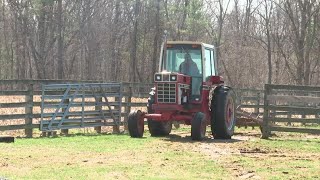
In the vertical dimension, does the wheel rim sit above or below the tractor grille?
below

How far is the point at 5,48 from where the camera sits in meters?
50.0

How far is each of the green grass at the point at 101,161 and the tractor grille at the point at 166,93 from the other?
4.68 ft

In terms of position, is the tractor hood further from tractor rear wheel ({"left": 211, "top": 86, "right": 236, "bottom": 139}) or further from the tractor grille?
tractor rear wheel ({"left": 211, "top": 86, "right": 236, "bottom": 139})

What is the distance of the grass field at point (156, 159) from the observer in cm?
840

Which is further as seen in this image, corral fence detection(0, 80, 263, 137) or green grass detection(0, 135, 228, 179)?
corral fence detection(0, 80, 263, 137)

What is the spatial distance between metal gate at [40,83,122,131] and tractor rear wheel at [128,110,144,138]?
2028mm

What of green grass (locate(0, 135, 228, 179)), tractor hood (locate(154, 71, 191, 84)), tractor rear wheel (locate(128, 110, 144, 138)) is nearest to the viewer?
green grass (locate(0, 135, 228, 179))

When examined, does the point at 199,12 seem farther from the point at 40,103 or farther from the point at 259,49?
the point at 40,103

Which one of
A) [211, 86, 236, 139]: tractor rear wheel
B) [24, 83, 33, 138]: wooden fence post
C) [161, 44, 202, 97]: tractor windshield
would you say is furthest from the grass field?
[161, 44, 202, 97]: tractor windshield

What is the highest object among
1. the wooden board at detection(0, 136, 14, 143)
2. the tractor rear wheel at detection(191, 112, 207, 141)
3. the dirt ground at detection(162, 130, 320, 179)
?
the tractor rear wheel at detection(191, 112, 207, 141)

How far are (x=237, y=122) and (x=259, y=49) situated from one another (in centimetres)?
3523

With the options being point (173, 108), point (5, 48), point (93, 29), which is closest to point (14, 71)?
point (5, 48)

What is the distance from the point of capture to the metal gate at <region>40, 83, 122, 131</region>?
1495cm

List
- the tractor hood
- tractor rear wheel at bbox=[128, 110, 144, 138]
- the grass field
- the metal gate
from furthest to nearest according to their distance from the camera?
the metal gate → tractor rear wheel at bbox=[128, 110, 144, 138] → the tractor hood → the grass field
